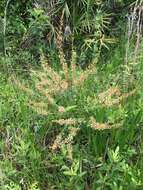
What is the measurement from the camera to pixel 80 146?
3.08 m

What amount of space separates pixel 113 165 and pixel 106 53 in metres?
1.81

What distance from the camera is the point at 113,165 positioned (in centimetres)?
269

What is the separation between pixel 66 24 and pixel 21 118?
141cm

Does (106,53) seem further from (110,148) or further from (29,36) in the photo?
(110,148)

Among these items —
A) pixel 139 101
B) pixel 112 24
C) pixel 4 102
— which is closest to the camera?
A: pixel 139 101

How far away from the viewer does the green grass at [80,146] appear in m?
2.72

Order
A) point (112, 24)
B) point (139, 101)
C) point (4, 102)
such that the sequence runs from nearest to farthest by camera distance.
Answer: point (139, 101), point (4, 102), point (112, 24)

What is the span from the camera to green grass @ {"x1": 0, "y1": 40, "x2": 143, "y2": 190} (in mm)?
2725

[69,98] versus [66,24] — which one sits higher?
[66,24]

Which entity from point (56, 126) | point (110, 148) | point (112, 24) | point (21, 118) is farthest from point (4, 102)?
point (112, 24)

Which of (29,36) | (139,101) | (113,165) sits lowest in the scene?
(113,165)

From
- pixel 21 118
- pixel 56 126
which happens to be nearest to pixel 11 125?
pixel 21 118

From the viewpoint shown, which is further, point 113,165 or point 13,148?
point 13,148

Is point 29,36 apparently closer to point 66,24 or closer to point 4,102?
point 66,24
